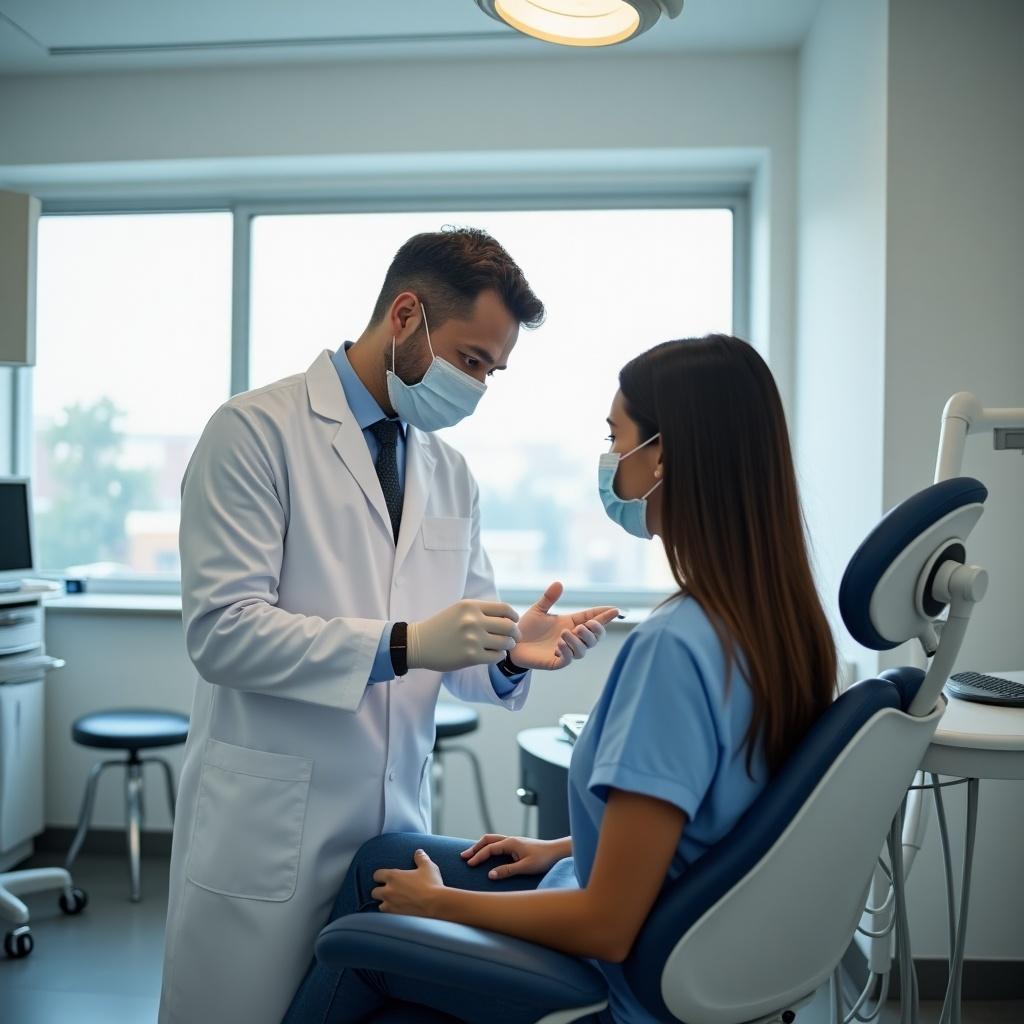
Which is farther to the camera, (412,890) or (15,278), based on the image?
(15,278)

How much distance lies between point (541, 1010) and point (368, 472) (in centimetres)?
77

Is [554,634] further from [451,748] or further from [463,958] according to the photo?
[451,748]

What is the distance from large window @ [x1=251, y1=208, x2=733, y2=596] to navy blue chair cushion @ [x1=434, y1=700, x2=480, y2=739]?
0.65 m

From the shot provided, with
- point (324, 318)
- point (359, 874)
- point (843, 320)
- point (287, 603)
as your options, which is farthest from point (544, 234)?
point (359, 874)

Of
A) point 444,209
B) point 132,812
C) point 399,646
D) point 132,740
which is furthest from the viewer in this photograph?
point 444,209

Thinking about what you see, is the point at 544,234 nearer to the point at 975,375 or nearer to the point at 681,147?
the point at 681,147

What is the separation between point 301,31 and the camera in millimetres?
2887

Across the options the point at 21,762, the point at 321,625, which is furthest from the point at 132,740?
the point at 321,625

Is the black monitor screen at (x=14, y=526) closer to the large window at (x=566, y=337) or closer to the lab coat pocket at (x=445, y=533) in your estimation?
the large window at (x=566, y=337)

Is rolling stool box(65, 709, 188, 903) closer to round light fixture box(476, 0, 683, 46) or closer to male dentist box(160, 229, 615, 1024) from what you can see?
male dentist box(160, 229, 615, 1024)

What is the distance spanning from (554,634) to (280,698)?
437 mm

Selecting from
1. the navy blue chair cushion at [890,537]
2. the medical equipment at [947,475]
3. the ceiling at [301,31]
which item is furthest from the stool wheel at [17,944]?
the ceiling at [301,31]

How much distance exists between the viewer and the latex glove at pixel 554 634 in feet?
4.65

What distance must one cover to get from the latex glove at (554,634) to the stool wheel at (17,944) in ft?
5.79
